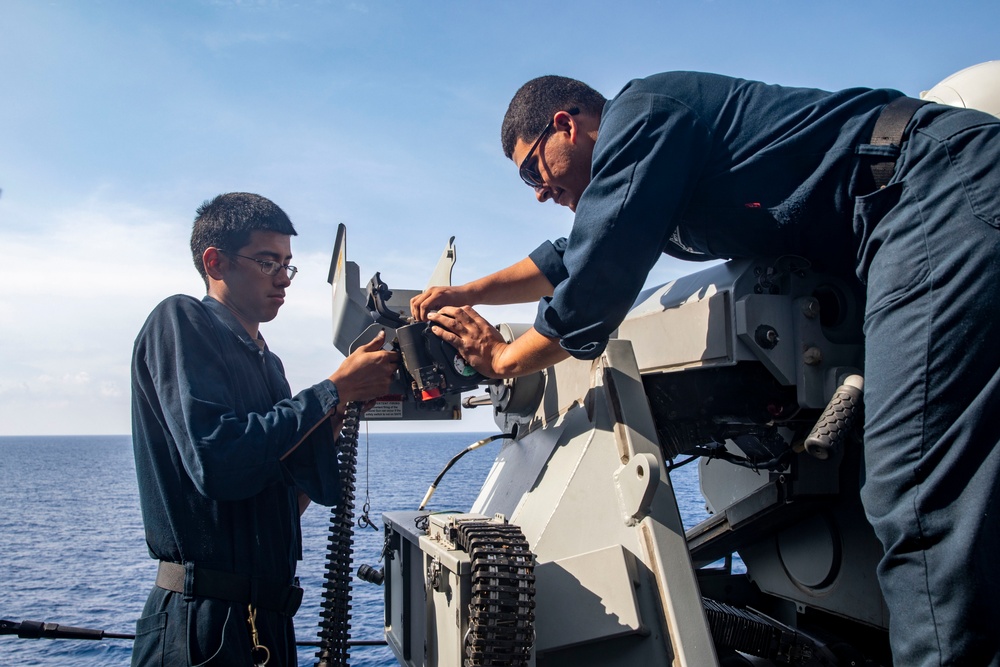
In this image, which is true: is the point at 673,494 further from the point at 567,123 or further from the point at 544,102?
the point at 544,102

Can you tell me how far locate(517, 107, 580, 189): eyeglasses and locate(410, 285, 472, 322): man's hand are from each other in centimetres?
68

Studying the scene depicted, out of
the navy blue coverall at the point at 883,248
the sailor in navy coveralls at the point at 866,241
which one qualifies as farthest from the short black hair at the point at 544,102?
the navy blue coverall at the point at 883,248

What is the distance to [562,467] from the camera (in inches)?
125

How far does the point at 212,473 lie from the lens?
310cm

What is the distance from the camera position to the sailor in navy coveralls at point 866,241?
6.91 ft

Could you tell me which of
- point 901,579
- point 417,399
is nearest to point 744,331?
point 901,579

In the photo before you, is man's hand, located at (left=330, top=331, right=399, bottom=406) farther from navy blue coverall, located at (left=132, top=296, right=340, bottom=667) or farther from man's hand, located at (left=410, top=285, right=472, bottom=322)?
man's hand, located at (left=410, top=285, right=472, bottom=322)

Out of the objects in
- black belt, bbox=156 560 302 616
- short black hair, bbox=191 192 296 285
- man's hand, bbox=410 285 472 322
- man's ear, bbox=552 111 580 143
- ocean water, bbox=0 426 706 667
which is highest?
man's ear, bbox=552 111 580 143

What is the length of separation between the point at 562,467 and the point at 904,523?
1300 mm

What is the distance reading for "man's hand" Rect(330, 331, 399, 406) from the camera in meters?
3.62

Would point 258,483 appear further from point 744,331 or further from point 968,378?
point 968,378

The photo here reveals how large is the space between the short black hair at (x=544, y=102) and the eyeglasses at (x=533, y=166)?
18 millimetres

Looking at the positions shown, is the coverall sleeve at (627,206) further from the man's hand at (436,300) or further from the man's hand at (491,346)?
the man's hand at (436,300)

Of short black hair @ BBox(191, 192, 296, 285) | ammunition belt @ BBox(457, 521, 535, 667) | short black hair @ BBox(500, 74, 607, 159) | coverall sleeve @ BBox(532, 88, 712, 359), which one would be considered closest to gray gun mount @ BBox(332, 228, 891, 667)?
ammunition belt @ BBox(457, 521, 535, 667)
